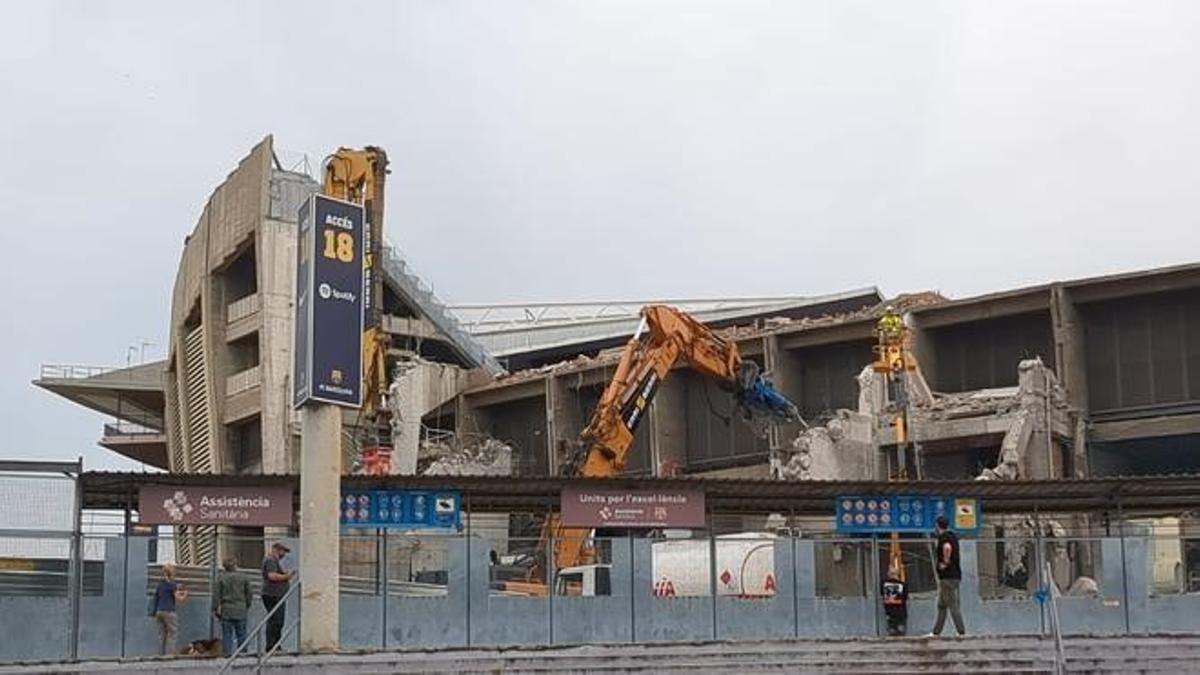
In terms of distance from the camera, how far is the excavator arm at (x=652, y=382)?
1602 inches

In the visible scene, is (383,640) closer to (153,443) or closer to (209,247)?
(209,247)

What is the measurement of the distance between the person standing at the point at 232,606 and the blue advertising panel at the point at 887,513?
10433mm

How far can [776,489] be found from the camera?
28.6 m

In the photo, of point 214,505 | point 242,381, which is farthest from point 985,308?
point 214,505

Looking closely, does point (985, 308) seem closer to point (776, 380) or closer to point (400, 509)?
point (776, 380)

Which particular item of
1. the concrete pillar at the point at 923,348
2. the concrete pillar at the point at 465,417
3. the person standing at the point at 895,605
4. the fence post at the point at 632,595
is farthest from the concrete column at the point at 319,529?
the concrete pillar at the point at 465,417

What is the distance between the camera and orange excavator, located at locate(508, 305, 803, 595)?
133 feet

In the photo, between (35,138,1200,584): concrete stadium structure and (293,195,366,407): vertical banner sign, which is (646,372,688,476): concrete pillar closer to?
(35,138,1200,584): concrete stadium structure

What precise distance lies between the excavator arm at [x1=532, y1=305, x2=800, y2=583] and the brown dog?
17472 millimetres

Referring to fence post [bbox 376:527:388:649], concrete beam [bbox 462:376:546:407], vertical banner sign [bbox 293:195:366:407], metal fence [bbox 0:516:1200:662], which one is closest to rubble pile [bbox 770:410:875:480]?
metal fence [bbox 0:516:1200:662]

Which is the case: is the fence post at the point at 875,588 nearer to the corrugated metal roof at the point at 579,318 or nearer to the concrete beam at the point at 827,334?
the concrete beam at the point at 827,334

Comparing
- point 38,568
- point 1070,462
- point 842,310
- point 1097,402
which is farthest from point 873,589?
point 842,310

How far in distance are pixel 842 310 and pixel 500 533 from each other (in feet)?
126

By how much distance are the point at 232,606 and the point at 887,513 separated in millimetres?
11423
